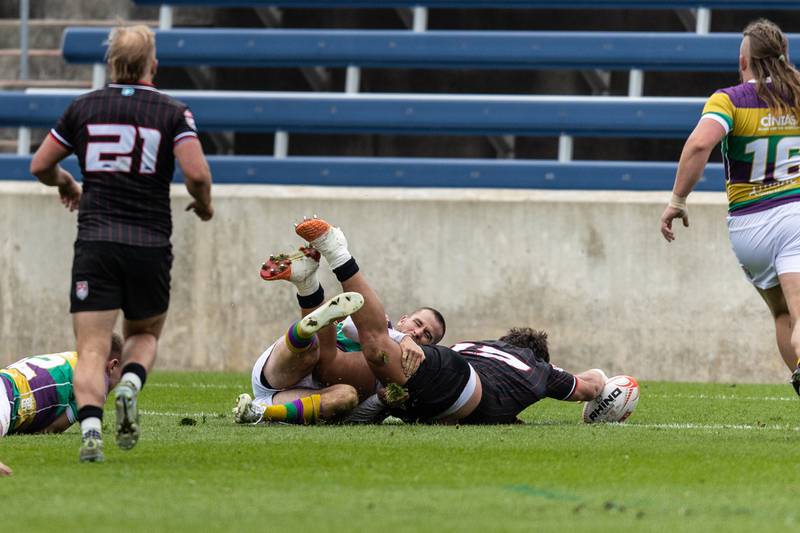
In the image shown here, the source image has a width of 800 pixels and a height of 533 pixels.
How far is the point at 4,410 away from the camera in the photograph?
21.1 feet

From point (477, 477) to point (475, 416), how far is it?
215 centimetres

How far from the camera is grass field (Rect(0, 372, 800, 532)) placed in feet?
13.6

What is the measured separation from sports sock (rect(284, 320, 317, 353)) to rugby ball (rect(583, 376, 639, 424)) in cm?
144

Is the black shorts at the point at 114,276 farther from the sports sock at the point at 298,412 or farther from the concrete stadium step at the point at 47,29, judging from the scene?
the concrete stadium step at the point at 47,29

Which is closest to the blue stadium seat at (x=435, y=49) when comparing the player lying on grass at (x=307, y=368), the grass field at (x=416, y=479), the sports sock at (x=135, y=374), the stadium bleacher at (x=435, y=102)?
the stadium bleacher at (x=435, y=102)


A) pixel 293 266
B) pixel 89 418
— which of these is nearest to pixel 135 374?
pixel 89 418

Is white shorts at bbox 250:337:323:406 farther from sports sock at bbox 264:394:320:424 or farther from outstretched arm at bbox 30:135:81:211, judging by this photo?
outstretched arm at bbox 30:135:81:211

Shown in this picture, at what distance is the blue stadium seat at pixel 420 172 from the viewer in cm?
1255

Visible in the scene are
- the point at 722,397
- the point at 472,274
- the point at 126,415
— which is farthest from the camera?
the point at 472,274

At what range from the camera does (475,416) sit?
7176 mm

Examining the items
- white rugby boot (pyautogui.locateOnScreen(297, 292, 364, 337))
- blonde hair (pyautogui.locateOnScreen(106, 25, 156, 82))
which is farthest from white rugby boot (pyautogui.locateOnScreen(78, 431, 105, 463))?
white rugby boot (pyautogui.locateOnScreen(297, 292, 364, 337))

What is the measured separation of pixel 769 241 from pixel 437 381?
1.65 meters

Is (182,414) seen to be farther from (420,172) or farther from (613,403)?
(420,172)

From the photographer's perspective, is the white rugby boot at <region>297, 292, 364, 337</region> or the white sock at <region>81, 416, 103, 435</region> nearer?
the white sock at <region>81, 416, 103, 435</region>
